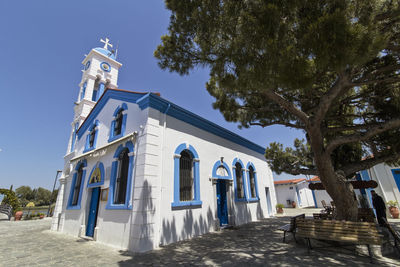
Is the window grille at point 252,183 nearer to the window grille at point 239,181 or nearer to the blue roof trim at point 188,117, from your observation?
the window grille at point 239,181

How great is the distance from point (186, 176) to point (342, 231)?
561 cm

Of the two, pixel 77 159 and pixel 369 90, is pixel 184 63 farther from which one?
pixel 77 159

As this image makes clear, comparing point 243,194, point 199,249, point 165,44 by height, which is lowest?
point 199,249

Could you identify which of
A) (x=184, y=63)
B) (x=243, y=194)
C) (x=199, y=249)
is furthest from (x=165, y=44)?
(x=243, y=194)

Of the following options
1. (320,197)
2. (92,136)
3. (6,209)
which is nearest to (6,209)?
(6,209)

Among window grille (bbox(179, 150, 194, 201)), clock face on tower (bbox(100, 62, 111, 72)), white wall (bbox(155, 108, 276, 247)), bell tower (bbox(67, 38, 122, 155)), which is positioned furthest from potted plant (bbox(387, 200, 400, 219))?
clock face on tower (bbox(100, 62, 111, 72))

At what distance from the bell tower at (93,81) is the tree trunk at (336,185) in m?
14.5

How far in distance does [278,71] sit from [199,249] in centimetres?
570

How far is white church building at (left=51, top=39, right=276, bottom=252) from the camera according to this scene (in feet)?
21.0

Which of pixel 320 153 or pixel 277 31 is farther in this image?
pixel 320 153

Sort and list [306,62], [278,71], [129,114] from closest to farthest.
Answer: [306,62], [278,71], [129,114]

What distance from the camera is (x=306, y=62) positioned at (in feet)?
12.0

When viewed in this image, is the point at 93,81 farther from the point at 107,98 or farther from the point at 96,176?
the point at 96,176

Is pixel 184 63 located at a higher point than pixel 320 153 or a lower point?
higher
